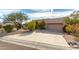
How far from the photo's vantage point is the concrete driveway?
2.85m

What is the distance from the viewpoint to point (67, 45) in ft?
9.33

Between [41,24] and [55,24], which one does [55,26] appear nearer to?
[55,24]

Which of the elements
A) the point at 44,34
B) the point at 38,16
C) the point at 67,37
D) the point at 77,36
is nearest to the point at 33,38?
the point at 44,34

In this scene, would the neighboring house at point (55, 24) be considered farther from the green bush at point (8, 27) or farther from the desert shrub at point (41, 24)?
the green bush at point (8, 27)

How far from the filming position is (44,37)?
9.49 ft

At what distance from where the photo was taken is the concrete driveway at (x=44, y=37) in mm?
2852

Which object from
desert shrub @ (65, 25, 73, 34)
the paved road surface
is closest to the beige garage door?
desert shrub @ (65, 25, 73, 34)

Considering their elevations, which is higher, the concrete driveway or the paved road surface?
the concrete driveway

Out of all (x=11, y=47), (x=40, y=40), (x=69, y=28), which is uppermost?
(x=69, y=28)

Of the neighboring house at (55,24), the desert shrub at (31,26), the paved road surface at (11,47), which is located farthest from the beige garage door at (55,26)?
the paved road surface at (11,47)

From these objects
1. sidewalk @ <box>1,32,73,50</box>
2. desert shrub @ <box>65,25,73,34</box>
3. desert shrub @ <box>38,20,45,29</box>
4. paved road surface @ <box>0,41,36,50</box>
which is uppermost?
desert shrub @ <box>38,20,45,29</box>

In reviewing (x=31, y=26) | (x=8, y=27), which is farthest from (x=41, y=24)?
(x=8, y=27)

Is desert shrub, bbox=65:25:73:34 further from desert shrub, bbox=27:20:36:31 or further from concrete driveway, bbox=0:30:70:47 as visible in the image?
desert shrub, bbox=27:20:36:31
